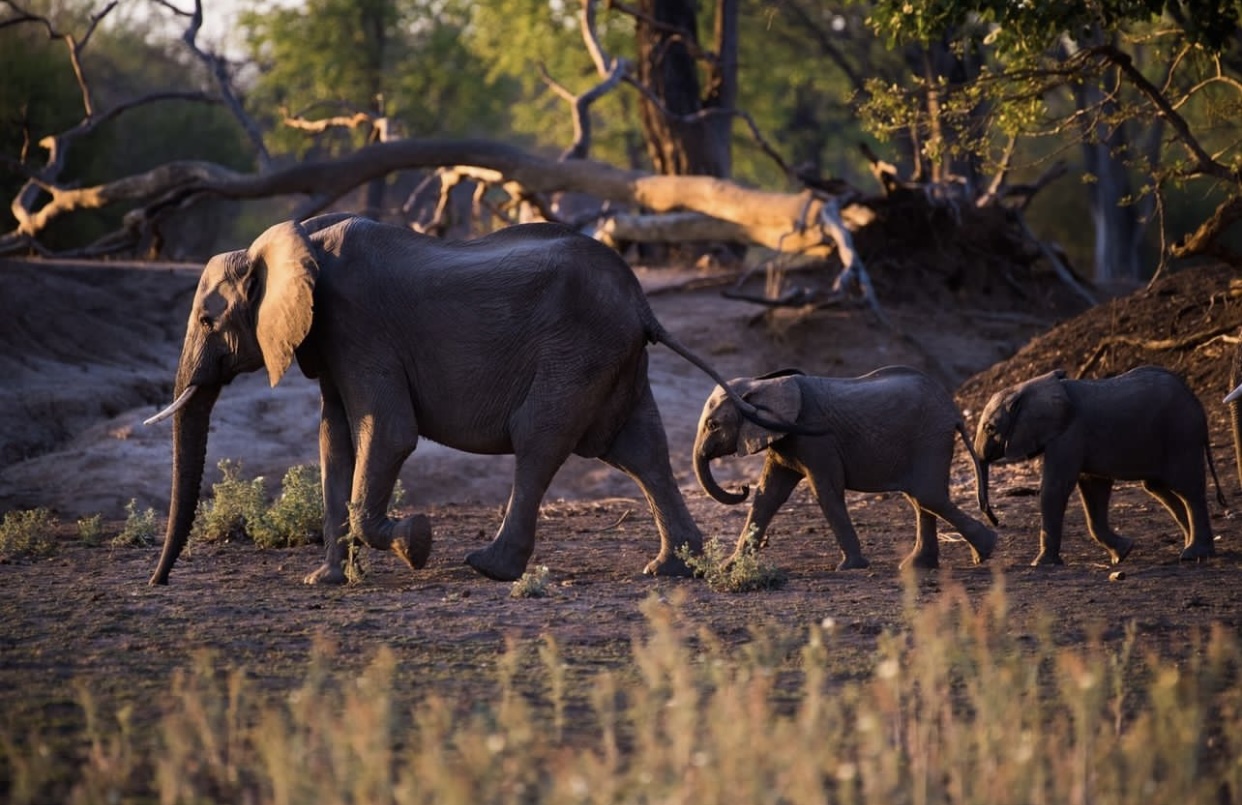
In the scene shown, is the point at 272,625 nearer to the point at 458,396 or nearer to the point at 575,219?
the point at 458,396

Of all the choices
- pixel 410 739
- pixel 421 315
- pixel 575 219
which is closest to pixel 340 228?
pixel 421 315

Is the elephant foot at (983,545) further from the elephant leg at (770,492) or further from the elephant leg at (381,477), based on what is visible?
the elephant leg at (381,477)

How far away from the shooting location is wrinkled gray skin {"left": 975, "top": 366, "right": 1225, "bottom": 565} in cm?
878

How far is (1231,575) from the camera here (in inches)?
325

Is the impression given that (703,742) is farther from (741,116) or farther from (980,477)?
(741,116)

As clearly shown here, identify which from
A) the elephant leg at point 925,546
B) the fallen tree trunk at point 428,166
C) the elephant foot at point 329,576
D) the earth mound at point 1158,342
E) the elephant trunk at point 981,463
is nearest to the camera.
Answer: the elephant foot at point 329,576

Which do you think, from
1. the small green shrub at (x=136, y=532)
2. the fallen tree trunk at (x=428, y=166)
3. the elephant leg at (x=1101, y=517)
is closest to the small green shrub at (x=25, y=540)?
the small green shrub at (x=136, y=532)

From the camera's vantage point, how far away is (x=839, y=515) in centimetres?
884

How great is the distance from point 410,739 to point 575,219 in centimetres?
1978

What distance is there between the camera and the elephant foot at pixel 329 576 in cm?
859

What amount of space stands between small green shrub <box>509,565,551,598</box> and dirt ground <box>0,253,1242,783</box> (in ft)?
0.23

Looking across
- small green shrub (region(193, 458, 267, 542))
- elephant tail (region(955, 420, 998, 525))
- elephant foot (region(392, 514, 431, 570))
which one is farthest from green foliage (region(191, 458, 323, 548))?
elephant tail (region(955, 420, 998, 525))

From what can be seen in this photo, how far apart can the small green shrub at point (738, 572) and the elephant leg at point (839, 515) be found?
19.3 inches

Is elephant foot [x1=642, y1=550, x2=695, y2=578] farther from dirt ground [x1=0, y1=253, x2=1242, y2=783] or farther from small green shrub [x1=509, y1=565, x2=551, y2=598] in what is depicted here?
small green shrub [x1=509, y1=565, x2=551, y2=598]
